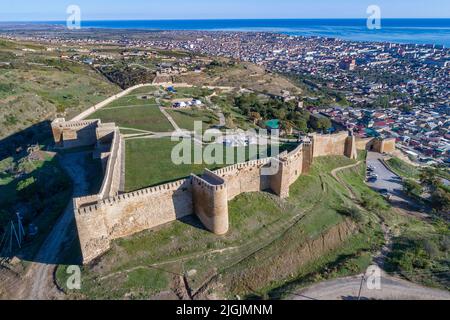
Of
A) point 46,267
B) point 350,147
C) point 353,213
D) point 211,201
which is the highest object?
point 211,201

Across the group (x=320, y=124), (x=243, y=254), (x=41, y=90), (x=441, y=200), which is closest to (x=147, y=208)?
(x=243, y=254)

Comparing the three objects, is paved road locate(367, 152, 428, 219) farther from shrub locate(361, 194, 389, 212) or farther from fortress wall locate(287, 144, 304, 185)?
fortress wall locate(287, 144, 304, 185)

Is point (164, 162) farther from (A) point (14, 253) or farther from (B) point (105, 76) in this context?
(B) point (105, 76)

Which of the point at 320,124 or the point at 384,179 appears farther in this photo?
the point at 320,124

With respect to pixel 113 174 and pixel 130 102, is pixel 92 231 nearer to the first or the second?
pixel 113 174

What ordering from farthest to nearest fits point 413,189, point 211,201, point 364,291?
1. point 413,189
2. point 211,201
3. point 364,291

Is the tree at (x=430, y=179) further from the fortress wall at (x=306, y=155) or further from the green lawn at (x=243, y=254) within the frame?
the fortress wall at (x=306, y=155)

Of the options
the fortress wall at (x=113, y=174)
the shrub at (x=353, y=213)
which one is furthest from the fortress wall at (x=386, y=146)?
the fortress wall at (x=113, y=174)

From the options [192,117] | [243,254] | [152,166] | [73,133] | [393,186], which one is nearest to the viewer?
[243,254]
